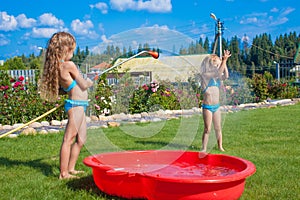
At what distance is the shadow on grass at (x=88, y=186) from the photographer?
3.22m

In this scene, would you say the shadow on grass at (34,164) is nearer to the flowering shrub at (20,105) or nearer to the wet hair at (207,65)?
→ the wet hair at (207,65)

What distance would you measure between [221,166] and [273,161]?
1108 millimetres

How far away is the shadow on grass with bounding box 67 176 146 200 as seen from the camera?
127 inches

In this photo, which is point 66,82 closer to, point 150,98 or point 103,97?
point 103,97

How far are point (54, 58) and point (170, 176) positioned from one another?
62.0 inches

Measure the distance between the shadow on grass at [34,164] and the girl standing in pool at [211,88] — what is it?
63.7 inches

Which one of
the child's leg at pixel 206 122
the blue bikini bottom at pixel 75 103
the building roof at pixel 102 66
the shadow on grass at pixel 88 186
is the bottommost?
the shadow on grass at pixel 88 186

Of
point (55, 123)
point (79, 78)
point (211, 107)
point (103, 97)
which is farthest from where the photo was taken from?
point (55, 123)

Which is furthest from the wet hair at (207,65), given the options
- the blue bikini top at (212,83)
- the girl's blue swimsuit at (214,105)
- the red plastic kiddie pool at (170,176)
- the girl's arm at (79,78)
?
the girl's arm at (79,78)

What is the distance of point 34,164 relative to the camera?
180 inches

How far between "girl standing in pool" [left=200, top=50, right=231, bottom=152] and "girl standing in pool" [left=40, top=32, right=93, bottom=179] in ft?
3.66

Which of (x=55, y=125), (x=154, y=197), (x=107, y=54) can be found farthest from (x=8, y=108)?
(x=154, y=197)

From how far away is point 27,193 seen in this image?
11.1 feet

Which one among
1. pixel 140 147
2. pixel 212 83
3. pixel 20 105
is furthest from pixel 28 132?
pixel 212 83
